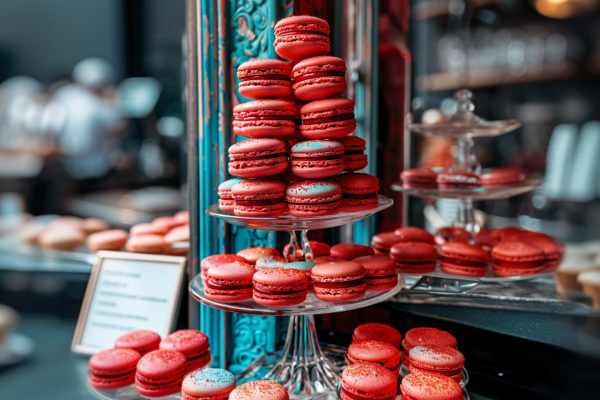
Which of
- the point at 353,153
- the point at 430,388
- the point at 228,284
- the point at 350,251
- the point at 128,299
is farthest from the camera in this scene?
the point at 128,299

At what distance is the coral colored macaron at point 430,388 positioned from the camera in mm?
873

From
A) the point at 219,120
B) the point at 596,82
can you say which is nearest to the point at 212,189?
the point at 219,120

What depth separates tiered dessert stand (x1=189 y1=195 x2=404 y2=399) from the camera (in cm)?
95

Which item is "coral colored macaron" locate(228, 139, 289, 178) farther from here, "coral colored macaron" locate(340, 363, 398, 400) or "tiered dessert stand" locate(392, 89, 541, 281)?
"tiered dessert stand" locate(392, 89, 541, 281)

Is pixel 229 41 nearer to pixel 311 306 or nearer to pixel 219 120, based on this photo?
pixel 219 120

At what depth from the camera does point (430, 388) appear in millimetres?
890

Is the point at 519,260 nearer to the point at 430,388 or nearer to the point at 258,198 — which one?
the point at 430,388

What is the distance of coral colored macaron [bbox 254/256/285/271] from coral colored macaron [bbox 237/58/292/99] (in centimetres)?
38

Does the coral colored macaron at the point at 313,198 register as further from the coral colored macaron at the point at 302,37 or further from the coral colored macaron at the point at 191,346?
the coral colored macaron at the point at 191,346

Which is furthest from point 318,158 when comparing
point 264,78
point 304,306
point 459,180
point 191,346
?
point 459,180

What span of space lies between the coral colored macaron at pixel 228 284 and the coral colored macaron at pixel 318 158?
0.85 ft

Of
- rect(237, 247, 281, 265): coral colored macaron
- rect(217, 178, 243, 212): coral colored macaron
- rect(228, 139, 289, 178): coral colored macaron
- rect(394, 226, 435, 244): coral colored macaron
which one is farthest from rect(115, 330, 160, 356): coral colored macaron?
rect(394, 226, 435, 244): coral colored macaron

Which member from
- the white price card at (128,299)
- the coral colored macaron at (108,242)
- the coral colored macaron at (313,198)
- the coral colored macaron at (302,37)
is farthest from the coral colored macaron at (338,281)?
the coral colored macaron at (108,242)

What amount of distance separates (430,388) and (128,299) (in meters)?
0.99
